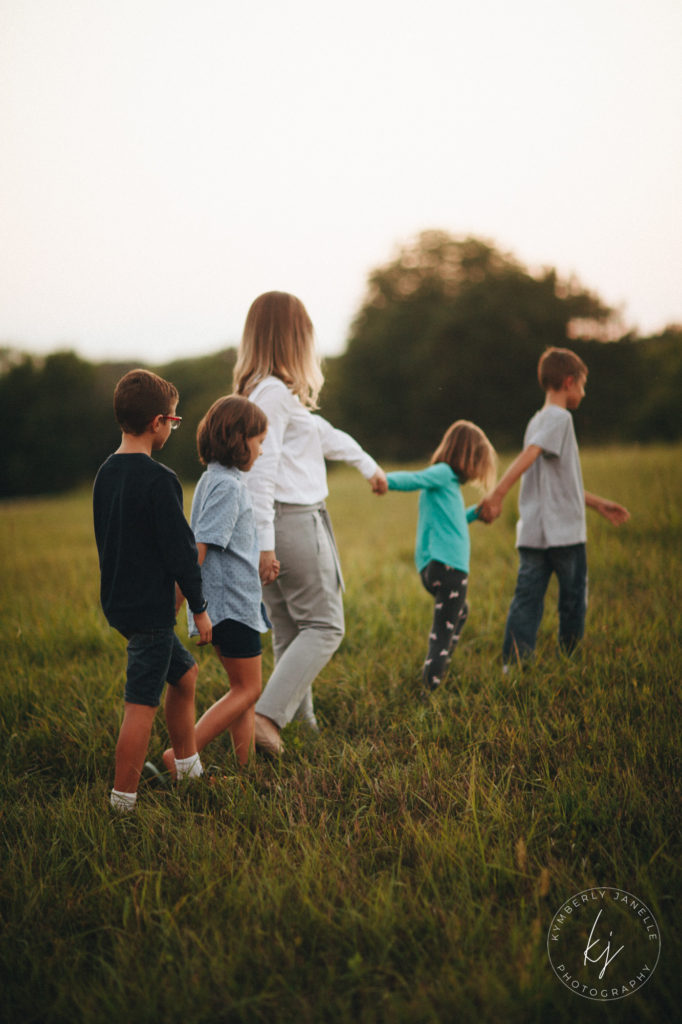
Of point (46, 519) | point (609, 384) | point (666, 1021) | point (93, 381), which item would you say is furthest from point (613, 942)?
point (93, 381)

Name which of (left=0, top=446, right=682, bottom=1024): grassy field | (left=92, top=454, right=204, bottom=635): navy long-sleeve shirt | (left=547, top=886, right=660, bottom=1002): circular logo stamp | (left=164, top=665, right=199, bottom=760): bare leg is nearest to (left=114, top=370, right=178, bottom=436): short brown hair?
(left=92, top=454, right=204, bottom=635): navy long-sleeve shirt

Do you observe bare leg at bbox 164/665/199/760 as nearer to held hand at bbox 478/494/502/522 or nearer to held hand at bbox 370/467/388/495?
held hand at bbox 370/467/388/495

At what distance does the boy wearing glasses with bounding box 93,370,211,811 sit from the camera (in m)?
2.45

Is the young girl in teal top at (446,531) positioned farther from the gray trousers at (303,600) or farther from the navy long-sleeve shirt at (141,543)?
the navy long-sleeve shirt at (141,543)

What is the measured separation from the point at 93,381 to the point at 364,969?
116ft

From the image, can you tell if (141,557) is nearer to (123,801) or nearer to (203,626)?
(203,626)

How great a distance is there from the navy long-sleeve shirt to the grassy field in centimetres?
78

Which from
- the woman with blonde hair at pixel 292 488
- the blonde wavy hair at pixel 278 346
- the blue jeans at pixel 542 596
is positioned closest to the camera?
the woman with blonde hair at pixel 292 488

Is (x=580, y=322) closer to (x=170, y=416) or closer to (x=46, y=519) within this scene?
(x=46, y=519)

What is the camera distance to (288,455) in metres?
3.08

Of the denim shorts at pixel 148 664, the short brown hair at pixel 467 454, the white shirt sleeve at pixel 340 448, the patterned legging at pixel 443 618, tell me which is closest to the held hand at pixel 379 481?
the white shirt sleeve at pixel 340 448

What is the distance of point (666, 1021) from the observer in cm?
157

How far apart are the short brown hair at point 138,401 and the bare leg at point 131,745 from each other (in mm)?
1087

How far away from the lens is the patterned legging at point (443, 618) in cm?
361
